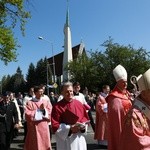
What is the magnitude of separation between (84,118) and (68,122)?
1.11 ft

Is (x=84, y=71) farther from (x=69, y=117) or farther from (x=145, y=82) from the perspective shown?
(x=145, y=82)

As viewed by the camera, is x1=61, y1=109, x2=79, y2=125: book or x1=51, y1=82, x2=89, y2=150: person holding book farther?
x1=61, y1=109, x2=79, y2=125: book

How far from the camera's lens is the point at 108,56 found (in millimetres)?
56844

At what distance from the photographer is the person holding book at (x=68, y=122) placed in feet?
22.3

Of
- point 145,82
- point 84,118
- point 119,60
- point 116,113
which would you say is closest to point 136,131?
point 145,82

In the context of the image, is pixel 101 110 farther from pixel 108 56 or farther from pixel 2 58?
pixel 108 56

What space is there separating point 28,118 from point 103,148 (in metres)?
3.25

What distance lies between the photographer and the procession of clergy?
14.4ft

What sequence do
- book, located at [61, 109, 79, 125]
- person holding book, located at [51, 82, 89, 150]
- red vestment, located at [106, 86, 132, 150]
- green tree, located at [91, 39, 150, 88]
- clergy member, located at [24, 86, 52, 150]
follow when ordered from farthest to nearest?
green tree, located at [91, 39, 150, 88], clergy member, located at [24, 86, 52, 150], red vestment, located at [106, 86, 132, 150], book, located at [61, 109, 79, 125], person holding book, located at [51, 82, 89, 150]

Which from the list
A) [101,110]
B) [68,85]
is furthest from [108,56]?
[68,85]

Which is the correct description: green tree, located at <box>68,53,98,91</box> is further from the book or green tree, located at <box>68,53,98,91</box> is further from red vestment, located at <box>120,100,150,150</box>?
red vestment, located at <box>120,100,150,150</box>

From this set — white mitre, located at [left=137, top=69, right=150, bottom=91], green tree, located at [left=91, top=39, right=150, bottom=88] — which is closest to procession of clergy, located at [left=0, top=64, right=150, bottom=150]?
white mitre, located at [left=137, top=69, right=150, bottom=91]

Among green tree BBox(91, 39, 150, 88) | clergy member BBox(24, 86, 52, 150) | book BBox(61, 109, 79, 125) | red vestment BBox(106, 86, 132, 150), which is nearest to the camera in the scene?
book BBox(61, 109, 79, 125)

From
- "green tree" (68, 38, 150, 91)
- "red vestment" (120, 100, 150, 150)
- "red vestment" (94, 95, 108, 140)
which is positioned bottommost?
"red vestment" (120, 100, 150, 150)
